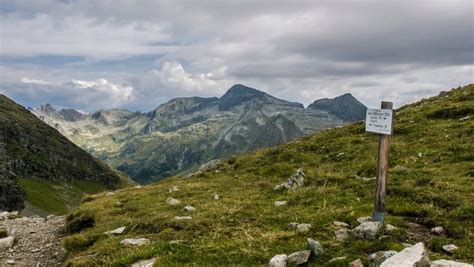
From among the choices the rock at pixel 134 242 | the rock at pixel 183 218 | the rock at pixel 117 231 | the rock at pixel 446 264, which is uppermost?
the rock at pixel 446 264

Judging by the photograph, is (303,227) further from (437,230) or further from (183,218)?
(183,218)

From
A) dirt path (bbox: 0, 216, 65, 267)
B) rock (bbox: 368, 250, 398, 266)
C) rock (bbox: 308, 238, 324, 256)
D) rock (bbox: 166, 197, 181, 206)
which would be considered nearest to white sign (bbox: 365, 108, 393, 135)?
rock (bbox: 308, 238, 324, 256)

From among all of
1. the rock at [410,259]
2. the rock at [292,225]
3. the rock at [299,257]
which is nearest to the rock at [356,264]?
the rock at [410,259]

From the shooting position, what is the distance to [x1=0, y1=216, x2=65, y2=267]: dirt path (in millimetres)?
19906

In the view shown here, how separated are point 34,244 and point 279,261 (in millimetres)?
16330

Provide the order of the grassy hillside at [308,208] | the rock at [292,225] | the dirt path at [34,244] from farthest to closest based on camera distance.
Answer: the dirt path at [34,244] < the rock at [292,225] < the grassy hillside at [308,208]

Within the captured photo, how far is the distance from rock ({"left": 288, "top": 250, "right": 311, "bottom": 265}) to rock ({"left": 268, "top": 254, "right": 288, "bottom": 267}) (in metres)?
0.15

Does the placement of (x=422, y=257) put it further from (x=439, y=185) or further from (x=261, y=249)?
(x=439, y=185)

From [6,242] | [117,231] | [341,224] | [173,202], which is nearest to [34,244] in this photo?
[6,242]

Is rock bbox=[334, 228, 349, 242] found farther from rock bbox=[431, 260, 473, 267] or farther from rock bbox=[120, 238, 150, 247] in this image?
rock bbox=[120, 238, 150, 247]

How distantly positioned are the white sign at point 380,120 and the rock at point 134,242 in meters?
9.36

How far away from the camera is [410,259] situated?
31.7 ft

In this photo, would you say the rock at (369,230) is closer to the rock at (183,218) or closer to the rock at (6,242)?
the rock at (183,218)

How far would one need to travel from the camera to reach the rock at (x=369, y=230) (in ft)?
44.0
